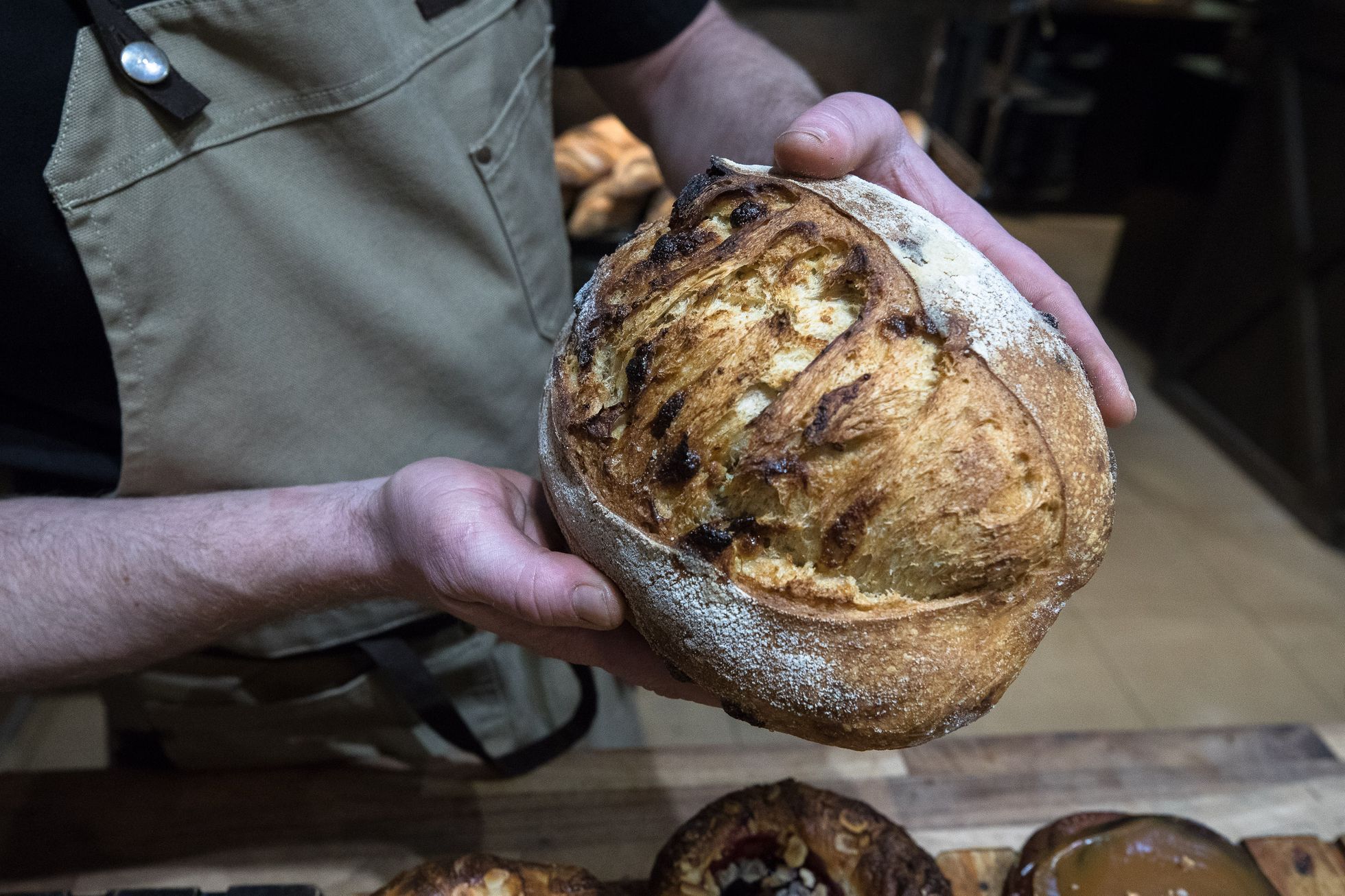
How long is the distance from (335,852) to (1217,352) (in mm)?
4518

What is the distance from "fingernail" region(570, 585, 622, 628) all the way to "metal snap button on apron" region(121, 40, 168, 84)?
0.83m

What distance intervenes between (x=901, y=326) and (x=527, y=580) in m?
0.55

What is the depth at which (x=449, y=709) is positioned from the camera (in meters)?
1.58

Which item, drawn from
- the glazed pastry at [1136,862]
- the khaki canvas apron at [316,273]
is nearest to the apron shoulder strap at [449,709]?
the khaki canvas apron at [316,273]

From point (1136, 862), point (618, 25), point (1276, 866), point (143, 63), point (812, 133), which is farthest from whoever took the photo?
point (618, 25)

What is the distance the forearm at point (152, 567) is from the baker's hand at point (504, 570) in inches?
3.8

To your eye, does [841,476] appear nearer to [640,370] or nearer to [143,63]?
[640,370]

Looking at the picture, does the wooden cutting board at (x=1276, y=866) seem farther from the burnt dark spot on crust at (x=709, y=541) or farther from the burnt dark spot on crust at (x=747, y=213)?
the burnt dark spot on crust at (x=747, y=213)

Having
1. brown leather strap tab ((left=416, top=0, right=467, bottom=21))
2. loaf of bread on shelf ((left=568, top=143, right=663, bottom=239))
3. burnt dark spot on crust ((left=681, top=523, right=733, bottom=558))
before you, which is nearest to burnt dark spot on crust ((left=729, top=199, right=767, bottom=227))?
burnt dark spot on crust ((left=681, top=523, right=733, bottom=558))

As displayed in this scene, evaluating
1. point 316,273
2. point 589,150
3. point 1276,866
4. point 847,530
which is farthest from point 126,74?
point 1276,866

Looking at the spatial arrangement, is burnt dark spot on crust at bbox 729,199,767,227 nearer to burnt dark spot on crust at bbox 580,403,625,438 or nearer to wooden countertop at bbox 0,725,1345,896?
burnt dark spot on crust at bbox 580,403,625,438

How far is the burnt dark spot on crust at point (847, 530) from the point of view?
1.04 metres

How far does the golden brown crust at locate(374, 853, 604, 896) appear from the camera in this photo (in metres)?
1.28

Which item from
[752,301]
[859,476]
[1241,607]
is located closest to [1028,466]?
[859,476]
